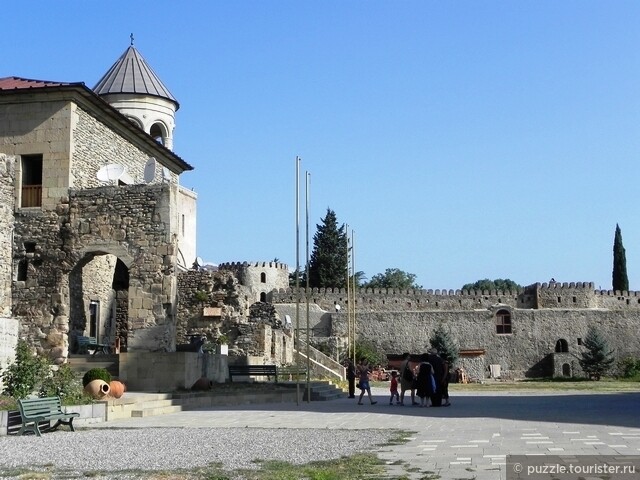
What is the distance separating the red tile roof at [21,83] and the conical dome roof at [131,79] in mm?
12983

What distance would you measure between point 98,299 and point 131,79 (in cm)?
1636

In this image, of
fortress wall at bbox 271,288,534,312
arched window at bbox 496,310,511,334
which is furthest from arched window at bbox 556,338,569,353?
fortress wall at bbox 271,288,534,312

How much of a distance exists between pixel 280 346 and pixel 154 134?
11.4m

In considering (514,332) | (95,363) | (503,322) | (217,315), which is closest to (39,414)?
(95,363)

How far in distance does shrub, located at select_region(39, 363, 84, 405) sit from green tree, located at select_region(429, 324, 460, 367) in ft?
122

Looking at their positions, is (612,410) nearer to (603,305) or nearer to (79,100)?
(79,100)

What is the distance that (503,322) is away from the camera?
183 feet

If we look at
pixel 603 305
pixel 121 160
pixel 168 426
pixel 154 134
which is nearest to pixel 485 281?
pixel 603 305

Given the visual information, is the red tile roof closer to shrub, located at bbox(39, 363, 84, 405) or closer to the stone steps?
the stone steps

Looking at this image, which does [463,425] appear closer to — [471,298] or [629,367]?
[629,367]

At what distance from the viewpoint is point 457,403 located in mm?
21516

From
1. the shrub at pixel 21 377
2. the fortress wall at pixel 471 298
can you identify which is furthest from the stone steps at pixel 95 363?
the fortress wall at pixel 471 298

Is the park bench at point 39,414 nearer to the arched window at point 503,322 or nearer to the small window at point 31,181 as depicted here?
the small window at point 31,181

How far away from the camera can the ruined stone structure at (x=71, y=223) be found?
21.9m
